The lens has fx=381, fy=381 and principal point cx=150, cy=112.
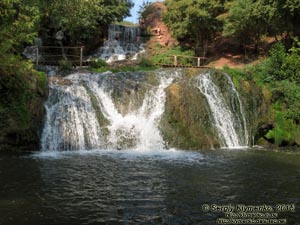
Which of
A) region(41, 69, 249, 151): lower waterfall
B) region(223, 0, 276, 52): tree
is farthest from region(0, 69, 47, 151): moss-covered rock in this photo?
region(223, 0, 276, 52): tree

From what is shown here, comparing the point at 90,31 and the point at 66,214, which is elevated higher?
the point at 90,31

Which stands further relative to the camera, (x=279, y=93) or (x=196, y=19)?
(x=196, y=19)

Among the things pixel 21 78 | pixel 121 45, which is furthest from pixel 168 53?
pixel 21 78

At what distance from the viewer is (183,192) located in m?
9.13

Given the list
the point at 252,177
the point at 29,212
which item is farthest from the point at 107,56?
the point at 29,212

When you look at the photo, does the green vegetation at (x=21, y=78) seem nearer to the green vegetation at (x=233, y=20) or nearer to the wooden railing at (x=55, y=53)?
the wooden railing at (x=55, y=53)

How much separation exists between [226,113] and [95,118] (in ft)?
21.0

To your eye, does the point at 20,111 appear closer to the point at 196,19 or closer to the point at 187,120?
the point at 187,120

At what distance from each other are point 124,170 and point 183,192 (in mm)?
2558

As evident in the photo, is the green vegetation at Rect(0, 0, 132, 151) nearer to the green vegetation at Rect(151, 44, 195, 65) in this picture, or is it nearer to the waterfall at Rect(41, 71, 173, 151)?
the waterfall at Rect(41, 71, 173, 151)

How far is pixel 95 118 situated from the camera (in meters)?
16.8

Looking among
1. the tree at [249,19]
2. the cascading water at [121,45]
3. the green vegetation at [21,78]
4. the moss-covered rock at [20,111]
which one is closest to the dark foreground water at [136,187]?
the moss-covered rock at [20,111]

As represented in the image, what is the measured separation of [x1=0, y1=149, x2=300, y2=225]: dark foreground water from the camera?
755 centimetres

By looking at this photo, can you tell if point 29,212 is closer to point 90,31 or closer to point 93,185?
point 93,185
